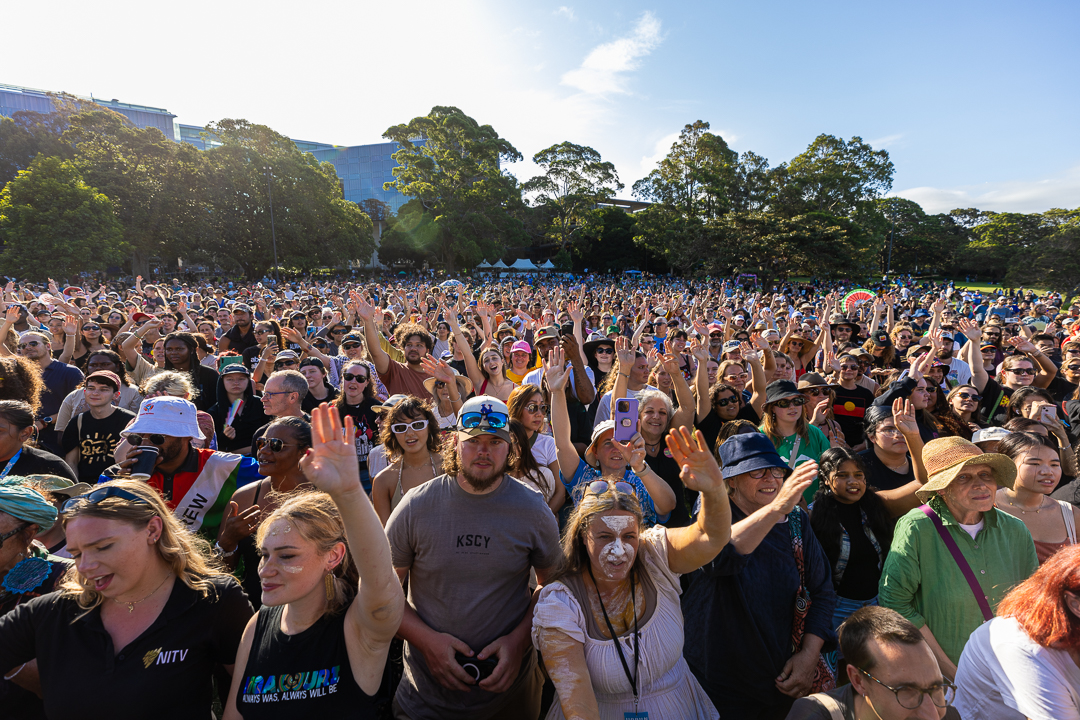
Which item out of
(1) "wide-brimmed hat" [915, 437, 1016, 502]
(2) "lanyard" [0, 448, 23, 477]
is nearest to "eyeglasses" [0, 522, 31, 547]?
(2) "lanyard" [0, 448, 23, 477]

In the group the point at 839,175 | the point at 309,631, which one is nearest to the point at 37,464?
the point at 309,631

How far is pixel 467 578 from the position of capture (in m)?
2.34

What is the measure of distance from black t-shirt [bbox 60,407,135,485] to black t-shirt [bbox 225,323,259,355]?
393cm

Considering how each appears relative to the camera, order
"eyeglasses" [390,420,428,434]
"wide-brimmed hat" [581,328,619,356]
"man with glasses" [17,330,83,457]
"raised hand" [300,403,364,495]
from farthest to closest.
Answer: "wide-brimmed hat" [581,328,619,356] < "man with glasses" [17,330,83,457] < "eyeglasses" [390,420,428,434] < "raised hand" [300,403,364,495]

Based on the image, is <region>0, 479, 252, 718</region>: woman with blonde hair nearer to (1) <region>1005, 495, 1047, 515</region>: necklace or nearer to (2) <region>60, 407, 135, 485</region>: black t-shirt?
(2) <region>60, 407, 135, 485</region>: black t-shirt

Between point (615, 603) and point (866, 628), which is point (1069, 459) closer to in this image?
point (866, 628)

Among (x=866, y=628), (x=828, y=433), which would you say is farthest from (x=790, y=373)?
(x=866, y=628)

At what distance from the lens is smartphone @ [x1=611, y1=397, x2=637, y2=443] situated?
2898 mm

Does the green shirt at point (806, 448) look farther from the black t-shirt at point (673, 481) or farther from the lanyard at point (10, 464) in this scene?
the lanyard at point (10, 464)

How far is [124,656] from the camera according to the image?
6.10 feet

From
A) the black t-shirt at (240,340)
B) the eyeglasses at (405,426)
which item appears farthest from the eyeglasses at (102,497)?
the black t-shirt at (240,340)

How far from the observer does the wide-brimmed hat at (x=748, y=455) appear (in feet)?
8.53

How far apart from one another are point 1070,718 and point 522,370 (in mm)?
4801

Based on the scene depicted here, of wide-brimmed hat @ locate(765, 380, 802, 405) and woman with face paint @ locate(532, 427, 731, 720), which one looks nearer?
woman with face paint @ locate(532, 427, 731, 720)
